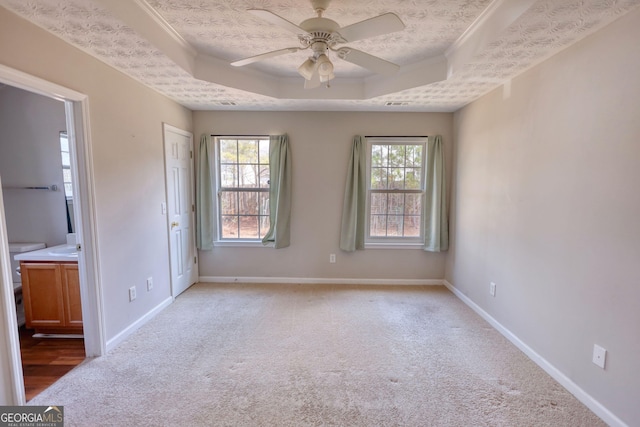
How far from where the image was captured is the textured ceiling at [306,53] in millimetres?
1632

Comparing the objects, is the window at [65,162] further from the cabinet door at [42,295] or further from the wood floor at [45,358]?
the wood floor at [45,358]

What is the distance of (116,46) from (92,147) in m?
0.78

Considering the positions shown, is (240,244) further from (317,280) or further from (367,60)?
(367,60)

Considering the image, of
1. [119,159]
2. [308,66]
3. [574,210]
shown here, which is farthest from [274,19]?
[574,210]

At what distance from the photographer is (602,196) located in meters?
1.71

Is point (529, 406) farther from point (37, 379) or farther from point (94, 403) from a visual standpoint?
point (37, 379)

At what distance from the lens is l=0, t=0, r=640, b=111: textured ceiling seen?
1632 mm

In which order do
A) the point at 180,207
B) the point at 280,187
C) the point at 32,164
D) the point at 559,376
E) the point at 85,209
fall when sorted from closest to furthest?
the point at 559,376 → the point at 85,209 → the point at 32,164 → the point at 180,207 → the point at 280,187

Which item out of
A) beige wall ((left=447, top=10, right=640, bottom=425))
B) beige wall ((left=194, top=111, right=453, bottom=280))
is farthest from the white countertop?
beige wall ((left=447, top=10, right=640, bottom=425))

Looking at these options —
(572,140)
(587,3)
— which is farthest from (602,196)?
(587,3)

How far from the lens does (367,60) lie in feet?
6.33

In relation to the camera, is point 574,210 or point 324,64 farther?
point 574,210

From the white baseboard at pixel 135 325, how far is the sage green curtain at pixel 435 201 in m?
3.41

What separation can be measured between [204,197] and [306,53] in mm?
2313
